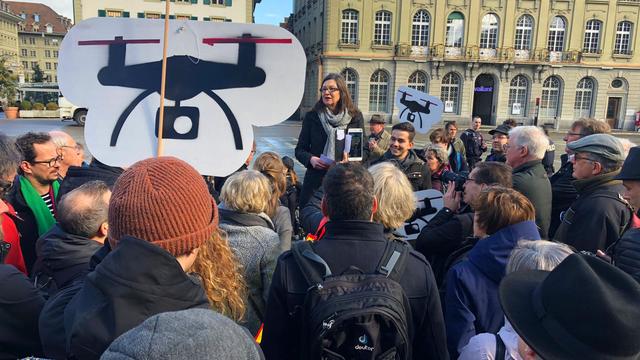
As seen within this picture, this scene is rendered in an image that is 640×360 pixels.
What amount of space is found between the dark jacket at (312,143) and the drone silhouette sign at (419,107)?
3.02 metres

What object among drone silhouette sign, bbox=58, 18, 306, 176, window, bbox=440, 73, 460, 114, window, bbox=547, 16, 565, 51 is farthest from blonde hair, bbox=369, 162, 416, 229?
window, bbox=547, 16, 565, 51

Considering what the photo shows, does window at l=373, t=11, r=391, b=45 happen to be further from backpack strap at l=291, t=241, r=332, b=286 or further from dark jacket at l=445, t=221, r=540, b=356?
backpack strap at l=291, t=241, r=332, b=286

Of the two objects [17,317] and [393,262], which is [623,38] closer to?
[393,262]

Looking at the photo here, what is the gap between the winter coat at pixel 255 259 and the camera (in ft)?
7.30

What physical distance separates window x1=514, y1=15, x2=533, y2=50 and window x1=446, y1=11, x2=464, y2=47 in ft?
14.7

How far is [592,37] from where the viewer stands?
1401 inches

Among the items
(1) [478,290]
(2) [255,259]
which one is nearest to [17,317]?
(2) [255,259]

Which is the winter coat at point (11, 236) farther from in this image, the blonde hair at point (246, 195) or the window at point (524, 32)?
the window at point (524, 32)

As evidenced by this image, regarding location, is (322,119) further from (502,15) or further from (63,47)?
(502,15)

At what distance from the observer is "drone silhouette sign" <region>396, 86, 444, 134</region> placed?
6.63m

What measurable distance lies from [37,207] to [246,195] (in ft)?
5.12

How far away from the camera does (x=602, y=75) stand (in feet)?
117

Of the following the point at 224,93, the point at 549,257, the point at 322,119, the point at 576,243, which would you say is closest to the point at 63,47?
the point at 224,93

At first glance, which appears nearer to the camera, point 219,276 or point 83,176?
point 219,276
